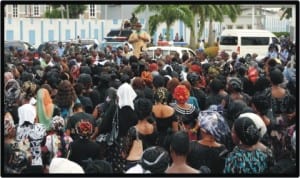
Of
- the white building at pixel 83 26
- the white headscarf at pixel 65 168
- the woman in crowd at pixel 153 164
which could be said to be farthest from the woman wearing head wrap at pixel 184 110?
the white building at pixel 83 26

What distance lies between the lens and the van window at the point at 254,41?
3197 cm

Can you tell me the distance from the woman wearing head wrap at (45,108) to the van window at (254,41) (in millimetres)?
23830

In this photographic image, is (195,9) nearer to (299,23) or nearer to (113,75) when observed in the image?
(113,75)

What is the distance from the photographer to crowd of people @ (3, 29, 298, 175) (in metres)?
5.67

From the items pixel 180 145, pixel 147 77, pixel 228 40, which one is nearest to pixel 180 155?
pixel 180 145

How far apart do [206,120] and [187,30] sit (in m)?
38.6

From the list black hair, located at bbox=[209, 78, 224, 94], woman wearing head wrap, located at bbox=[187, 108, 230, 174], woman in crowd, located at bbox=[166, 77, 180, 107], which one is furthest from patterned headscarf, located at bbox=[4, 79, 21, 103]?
woman wearing head wrap, located at bbox=[187, 108, 230, 174]

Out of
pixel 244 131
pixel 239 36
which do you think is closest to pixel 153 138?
pixel 244 131

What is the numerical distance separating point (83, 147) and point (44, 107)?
230 cm

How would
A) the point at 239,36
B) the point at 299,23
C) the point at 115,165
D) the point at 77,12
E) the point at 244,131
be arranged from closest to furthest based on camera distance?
the point at 244,131
the point at 299,23
the point at 115,165
the point at 239,36
the point at 77,12

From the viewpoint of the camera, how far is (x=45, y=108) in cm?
866

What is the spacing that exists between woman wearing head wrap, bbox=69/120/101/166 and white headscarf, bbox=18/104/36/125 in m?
1.26

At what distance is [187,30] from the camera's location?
145ft

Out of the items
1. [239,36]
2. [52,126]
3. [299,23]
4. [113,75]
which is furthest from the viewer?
[239,36]
